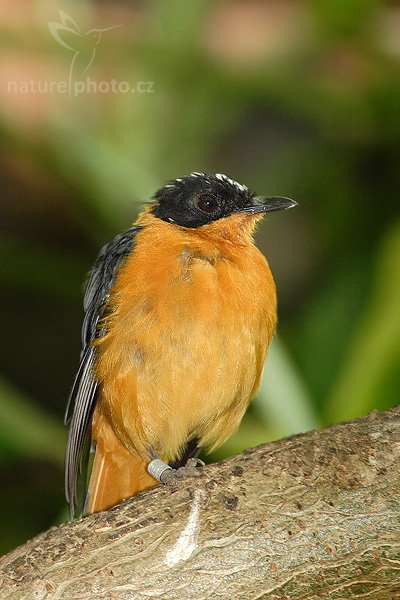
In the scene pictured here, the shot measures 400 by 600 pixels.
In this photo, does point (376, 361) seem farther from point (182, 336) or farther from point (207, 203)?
point (207, 203)

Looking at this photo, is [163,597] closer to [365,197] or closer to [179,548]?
[179,548]

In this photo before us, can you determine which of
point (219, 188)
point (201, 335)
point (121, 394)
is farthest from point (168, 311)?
point (219, 188)


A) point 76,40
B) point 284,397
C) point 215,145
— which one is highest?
point 76,40

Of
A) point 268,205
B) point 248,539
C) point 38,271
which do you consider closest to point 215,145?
point 38,271

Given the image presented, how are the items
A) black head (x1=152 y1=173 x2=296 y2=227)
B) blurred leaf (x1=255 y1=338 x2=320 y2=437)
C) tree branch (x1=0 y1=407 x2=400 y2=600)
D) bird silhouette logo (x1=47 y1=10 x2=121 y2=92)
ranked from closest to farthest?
tree branch (x1=0 y1=407 x2=400 y2=600), blurred leaf (x1=255 y1=338 x2=320 y2=437), black head (x1=152 y1=173 x2=296 y2=227), bird silhouette logo (x1=47 y1=10 x2=121 y2=92)

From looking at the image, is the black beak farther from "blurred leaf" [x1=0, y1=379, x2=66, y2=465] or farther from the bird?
"blurred leaf" [x1=0, y1=379, x2=66, y2=465]

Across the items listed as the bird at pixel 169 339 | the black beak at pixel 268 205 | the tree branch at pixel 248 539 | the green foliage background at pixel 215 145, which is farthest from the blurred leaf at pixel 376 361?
the tree branch at pixel 248 539

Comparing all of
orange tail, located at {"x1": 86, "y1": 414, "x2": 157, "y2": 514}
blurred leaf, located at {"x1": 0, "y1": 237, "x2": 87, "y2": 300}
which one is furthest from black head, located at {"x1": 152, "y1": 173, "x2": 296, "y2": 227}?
orange tail, located at {"x1": 86, "y1": 414, "x2": 157, "y2": 514}
